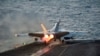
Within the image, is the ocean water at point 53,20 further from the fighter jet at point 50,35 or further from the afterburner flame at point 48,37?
the afterburner flame at point 48,37

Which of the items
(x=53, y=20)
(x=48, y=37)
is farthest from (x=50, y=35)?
(x=53, y=20)

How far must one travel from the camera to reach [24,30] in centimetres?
12962

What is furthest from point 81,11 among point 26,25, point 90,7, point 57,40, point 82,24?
point 57,40

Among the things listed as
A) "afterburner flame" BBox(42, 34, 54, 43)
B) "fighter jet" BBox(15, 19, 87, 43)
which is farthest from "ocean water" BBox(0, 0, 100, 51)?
"afterburner flame" BBox(42, 34, 54, 43)

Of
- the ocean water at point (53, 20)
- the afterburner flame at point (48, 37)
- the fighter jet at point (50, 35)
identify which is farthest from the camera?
the ocean water at point (53, 20)

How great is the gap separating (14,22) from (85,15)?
52191mm

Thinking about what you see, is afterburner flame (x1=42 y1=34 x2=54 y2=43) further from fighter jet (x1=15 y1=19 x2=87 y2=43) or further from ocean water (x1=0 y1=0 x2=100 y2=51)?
ocean water (x1=0 y1=0 x2=100 y2=51)

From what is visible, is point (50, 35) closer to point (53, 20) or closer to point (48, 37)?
point (48, 37)

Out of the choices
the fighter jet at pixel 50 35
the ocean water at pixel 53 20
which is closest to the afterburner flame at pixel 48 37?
the fighter jet at pixel 50 35

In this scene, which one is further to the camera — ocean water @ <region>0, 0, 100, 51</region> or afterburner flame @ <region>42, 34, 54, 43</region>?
ocean water @ <region>0, 0, 100, 51</region>

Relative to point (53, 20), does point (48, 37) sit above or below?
above

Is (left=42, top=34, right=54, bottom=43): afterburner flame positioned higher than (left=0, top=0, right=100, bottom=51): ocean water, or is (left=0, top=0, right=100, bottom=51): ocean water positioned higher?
(left=42, top=34, right=54, bottom=43): afterburner flame

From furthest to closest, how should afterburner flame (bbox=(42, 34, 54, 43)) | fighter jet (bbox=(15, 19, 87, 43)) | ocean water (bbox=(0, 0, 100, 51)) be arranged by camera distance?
ocean water (bbox=(0, 0, 100, 51)) < fighter jet (bbox=(15, 19, 87, 43)) < afterburner flame (bbox=(42, 34, 54, 43))

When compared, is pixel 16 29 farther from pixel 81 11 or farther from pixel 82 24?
pixel 81 11
